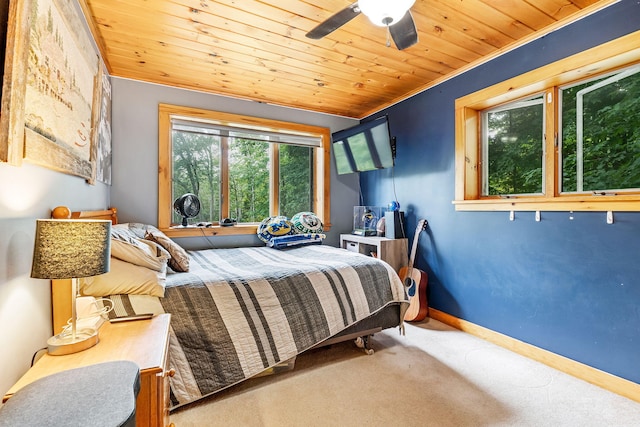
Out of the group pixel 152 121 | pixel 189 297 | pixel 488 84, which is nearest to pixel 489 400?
pixel 189 297

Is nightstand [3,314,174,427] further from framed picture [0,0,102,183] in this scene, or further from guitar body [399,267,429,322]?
guitar body [399,267,429,322]

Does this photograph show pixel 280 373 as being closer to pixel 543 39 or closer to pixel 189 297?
pixel 189 297

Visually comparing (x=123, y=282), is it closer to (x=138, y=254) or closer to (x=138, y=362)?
(x=138, y=254)

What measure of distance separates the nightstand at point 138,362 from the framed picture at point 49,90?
660 millimetres

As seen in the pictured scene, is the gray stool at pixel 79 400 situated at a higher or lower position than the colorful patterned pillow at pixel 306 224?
lower

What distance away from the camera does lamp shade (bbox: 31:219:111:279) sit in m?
0.91

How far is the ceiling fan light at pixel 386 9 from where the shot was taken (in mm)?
1446

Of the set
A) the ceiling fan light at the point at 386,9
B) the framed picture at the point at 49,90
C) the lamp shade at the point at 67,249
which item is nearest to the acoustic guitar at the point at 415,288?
the ceiling fan light at the point at 386,9

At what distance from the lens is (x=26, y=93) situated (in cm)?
100

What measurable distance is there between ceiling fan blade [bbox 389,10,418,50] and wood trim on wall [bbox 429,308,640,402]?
2.32 metres

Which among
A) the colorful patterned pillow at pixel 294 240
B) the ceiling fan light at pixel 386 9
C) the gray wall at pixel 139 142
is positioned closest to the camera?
the ceiling fan light at pixel 386 9

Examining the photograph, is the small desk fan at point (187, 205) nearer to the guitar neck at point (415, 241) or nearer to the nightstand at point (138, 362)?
the nightstand at point (138, 362)

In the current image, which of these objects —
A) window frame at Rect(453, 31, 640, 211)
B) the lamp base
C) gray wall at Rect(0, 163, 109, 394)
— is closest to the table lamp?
the lamp base

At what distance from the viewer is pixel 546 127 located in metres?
2.24
